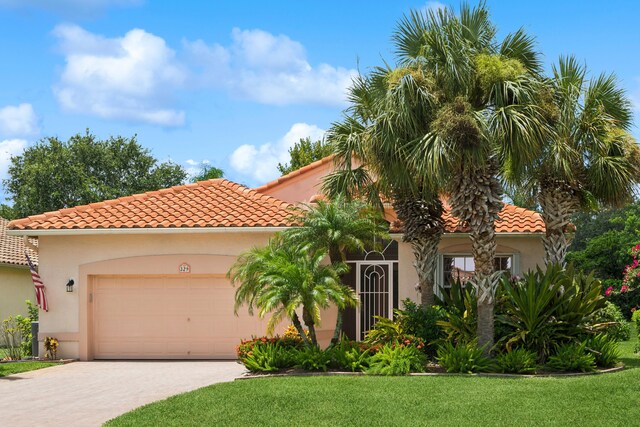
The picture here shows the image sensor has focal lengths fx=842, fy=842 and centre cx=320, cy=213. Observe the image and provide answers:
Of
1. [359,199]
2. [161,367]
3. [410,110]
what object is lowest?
[161,367]

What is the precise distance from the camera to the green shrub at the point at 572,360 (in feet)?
53.5

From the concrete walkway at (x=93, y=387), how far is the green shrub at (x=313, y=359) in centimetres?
146

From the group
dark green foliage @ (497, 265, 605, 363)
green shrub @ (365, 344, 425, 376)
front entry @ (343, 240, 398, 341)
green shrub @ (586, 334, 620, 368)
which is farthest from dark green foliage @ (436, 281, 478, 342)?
front entry @ (343, 240, 398, 341)

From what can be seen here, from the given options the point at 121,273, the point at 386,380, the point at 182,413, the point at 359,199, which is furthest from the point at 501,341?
the point at 121,273

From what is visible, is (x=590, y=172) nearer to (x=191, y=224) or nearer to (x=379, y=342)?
(x=379, y=342)

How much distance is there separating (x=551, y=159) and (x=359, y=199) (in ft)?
14.2

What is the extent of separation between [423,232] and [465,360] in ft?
11.6

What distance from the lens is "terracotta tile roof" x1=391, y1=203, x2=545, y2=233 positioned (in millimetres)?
21312

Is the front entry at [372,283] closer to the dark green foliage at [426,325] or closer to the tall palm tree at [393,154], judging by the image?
the tall palm tree at [393,154]

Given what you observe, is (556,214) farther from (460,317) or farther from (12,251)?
(12,251)

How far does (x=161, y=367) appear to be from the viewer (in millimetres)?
19500

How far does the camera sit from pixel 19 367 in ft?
64.0

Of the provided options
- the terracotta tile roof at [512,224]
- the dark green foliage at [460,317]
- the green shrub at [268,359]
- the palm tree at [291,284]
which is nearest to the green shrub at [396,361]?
the dark green foliage at [460,317]

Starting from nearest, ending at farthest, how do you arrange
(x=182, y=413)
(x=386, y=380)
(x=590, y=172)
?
1. (x=182, y=413)
2. (x=386, y=380)
3. (x=590, y=172)
